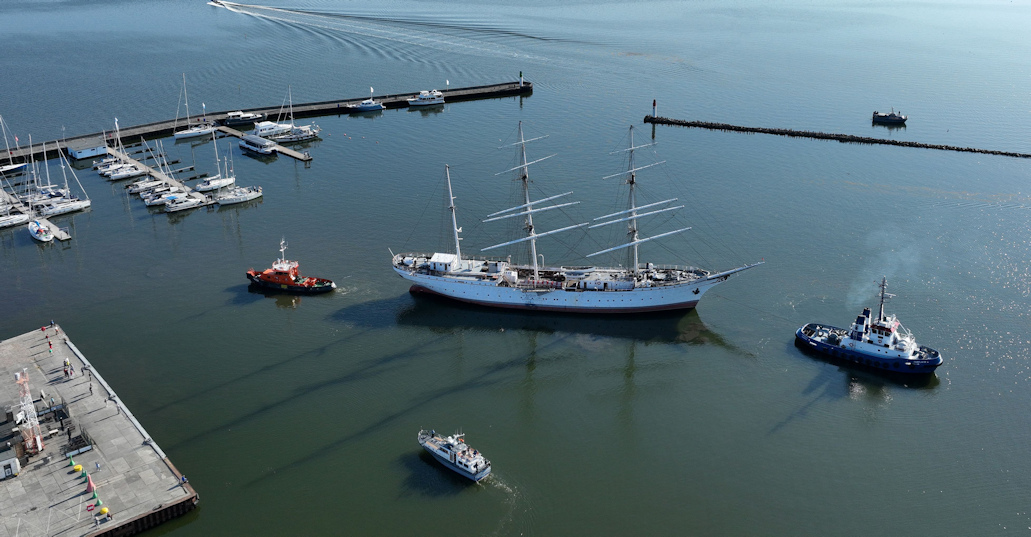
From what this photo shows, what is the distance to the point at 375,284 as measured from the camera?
259 ft

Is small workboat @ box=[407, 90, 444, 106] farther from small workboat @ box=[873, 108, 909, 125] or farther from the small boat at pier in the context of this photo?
small workboat @ box=[873, 108, 909, 125]

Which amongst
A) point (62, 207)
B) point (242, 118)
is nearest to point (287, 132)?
point (242, 118)

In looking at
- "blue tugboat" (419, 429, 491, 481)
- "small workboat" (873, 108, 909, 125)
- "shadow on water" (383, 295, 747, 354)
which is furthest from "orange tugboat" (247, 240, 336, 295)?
"small workboat" (873, 108, 909, 125)

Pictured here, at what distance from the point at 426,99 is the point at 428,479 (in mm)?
99015

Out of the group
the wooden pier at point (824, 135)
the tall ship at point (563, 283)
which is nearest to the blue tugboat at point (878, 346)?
the tall ship at point (563, 283)

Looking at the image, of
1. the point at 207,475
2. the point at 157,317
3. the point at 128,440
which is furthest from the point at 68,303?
the point at 207,475

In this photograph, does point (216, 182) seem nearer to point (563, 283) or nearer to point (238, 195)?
point (238, 195)

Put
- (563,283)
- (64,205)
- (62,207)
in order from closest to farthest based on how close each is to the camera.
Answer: (563,283) < (62,207) < (64,205)

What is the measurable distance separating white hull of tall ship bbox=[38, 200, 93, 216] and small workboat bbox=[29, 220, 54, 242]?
5.53 m

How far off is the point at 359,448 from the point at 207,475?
10.0 m

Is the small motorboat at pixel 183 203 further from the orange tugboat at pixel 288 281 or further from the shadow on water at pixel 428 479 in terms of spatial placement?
the shadow on water at pixel 428 479

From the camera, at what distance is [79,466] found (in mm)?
50406

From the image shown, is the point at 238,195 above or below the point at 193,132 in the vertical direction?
below

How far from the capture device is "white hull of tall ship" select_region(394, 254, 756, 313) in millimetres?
73000
